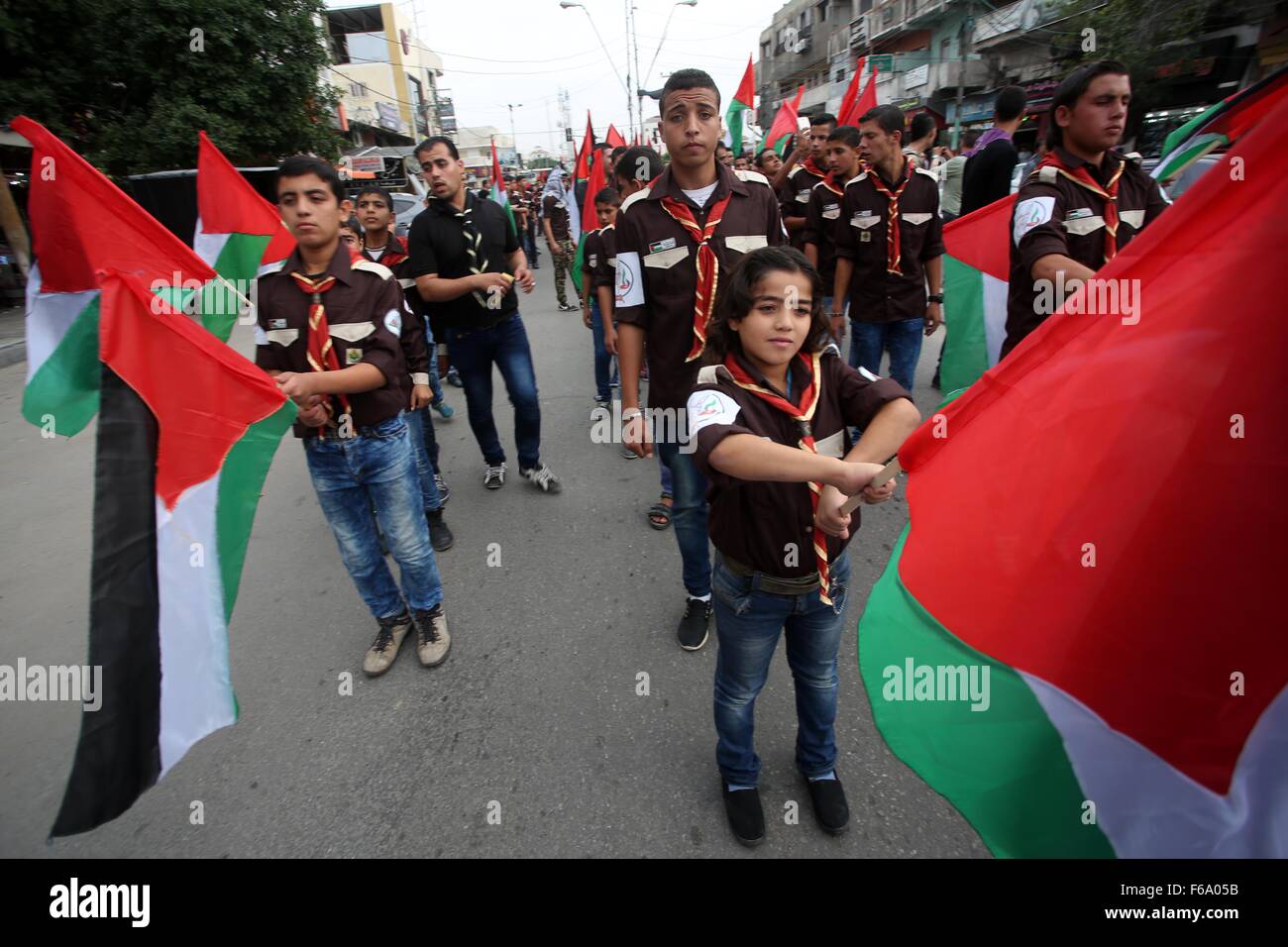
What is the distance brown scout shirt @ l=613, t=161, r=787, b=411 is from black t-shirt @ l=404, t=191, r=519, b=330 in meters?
1.64

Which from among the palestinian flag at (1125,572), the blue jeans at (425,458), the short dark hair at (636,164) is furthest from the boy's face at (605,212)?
the palestinian flag at (1125,572)

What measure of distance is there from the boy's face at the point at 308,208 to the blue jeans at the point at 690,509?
63.9 inches

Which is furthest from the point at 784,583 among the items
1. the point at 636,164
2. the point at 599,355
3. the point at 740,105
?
the point at 740,105

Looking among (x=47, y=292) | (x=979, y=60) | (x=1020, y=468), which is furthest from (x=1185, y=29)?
(x=47, y=292)

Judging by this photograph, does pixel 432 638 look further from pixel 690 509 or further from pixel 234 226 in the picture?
pixel 234 226

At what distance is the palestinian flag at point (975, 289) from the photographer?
3.34m

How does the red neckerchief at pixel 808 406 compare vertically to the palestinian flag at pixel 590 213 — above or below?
below

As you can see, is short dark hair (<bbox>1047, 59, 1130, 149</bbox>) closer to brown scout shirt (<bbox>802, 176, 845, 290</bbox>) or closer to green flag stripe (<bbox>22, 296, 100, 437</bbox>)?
brown scout shirt (<bbox>802, 176, 845, 290</bbox>)

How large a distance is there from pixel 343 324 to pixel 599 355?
3.46 meters

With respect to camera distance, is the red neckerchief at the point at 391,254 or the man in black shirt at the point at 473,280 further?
the red neckerchief at the point at 391,254

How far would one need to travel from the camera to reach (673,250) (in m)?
2.63

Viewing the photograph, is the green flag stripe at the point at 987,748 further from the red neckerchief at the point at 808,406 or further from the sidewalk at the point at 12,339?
the sidewalk at the point at 12,339

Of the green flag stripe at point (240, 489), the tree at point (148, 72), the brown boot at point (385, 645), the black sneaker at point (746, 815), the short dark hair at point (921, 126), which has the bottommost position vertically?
the black sneaker at point (746, 815)
